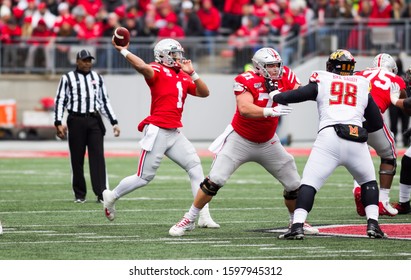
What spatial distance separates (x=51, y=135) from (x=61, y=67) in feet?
5.11

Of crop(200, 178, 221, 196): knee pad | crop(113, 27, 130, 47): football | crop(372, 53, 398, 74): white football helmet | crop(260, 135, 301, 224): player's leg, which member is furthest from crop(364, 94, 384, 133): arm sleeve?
crop(113, 27, 130, 47): football

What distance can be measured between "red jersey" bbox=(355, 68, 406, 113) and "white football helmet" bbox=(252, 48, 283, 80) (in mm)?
2086

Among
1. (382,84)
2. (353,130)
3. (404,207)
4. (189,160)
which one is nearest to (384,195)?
(404,207)

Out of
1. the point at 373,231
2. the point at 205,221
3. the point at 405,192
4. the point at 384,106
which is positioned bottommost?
the point at 405,192

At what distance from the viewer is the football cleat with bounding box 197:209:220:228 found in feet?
35.4

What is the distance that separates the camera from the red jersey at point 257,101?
989 centimetres

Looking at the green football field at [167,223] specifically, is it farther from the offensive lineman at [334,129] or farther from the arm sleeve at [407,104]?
the arm sleeve at [407,104]

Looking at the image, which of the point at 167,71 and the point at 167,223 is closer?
the point at 167,71

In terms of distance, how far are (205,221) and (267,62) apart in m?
1.75

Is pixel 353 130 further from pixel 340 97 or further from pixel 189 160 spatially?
pixel 189 160

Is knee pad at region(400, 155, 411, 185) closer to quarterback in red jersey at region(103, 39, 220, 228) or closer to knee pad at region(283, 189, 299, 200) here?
knee pad at region(283, 189, 299, 200)

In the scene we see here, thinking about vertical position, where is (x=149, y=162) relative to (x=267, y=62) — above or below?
below

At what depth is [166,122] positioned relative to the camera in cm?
1066

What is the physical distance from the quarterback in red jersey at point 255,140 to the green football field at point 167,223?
0.39 m
